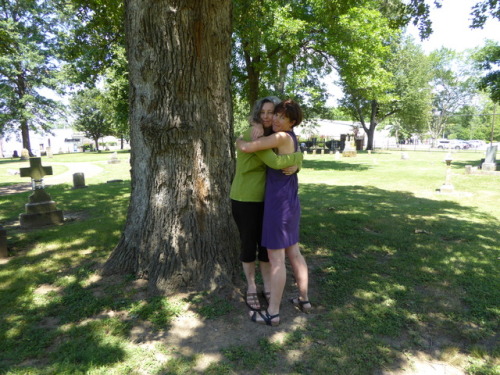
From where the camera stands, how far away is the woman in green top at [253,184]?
2.94 metres

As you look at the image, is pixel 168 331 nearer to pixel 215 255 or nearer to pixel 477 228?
pixel 215 255

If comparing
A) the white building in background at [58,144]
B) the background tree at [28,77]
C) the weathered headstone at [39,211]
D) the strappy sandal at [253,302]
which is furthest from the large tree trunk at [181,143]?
the white building in background at [58,144]

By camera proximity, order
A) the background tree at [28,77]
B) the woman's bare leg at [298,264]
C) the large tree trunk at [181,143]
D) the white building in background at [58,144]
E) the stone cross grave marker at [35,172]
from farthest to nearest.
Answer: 1. the white building in background at [58,144]
2. the background tree at [28,77]
3. the stone cross grave marker at [35,172]
4. the large tree trunk at [181,143]
5. the woman's bare leg at [298,264]

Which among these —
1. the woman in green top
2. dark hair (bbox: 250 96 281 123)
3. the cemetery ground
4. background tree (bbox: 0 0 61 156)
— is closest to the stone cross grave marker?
the cemetery ground

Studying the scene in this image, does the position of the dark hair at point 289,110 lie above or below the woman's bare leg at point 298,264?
above

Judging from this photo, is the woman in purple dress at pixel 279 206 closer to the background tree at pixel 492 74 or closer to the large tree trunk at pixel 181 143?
the large tree trunk at pixel 181 143

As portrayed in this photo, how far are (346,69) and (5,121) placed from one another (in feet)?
106

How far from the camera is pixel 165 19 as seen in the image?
3273mm

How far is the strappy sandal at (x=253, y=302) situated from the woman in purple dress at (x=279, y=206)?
0.32 feet

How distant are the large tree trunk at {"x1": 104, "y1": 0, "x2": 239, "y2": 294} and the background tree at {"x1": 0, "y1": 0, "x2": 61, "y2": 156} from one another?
33003 millimetres

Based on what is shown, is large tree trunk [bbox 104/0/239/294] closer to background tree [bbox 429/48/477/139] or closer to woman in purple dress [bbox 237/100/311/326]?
woman in purple dress [bbox 237/100/311/326]

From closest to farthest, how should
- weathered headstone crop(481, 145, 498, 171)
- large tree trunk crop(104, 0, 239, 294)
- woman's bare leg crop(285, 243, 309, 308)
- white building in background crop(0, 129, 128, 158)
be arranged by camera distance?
1. woman's bare leg crop(285, 243, 309, 308)
2. large tree trunk crop(104, 0, 239, 294)
3. weathered headstone crop(481, 145, 498, 171)
4. white building in background crop(0, 129, 128, 158)

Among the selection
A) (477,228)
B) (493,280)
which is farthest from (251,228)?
(477,228)

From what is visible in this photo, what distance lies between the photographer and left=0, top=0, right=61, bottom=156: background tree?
30047 millimetres
